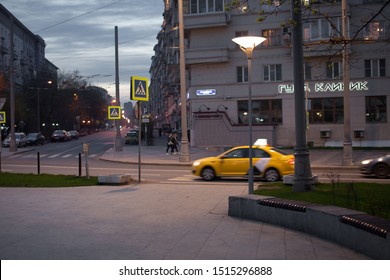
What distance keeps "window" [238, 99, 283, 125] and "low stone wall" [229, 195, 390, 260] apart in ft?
110

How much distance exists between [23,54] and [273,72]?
240 feet

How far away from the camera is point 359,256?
6.97 m

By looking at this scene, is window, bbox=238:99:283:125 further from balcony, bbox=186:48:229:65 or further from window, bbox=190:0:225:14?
window, bbox=190:0:225:14

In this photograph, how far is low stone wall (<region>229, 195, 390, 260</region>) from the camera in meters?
6.65

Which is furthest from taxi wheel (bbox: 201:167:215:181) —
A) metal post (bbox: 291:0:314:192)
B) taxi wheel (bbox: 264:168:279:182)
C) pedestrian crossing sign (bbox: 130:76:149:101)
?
metal post (bbox: 291:0:314:192)

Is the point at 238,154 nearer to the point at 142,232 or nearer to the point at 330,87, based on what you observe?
the point at 142,232

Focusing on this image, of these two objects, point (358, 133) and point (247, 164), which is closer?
point (247, 164)

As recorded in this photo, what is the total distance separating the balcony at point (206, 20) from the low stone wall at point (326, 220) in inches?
1358

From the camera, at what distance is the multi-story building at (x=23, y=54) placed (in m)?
83.3

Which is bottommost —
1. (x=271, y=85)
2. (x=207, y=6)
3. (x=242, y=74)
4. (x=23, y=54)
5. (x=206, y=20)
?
(x=271, y=85)

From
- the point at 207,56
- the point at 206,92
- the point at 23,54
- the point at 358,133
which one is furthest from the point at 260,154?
the point at 23,54

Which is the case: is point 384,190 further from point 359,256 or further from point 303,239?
point 359,256

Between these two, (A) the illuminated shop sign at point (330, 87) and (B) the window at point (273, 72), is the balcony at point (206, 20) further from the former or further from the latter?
(A) the illuminated shop sign at point (330, 87)

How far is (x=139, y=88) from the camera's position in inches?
711
